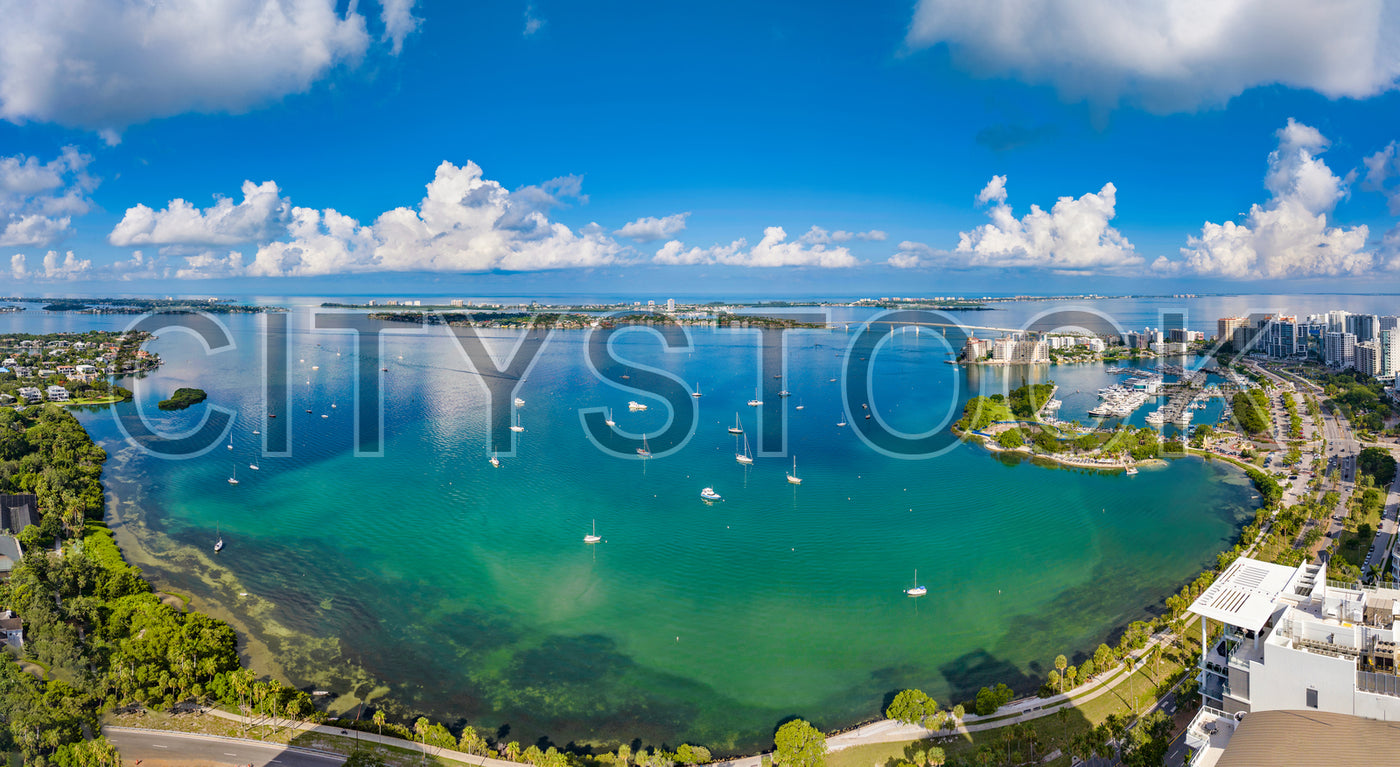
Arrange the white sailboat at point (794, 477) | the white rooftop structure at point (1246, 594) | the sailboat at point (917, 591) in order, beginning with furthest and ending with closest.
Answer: the white sailboat at point (794, 477)
the sailboat at point (917, 591)
the white rooftop structure at point (1246, 594)

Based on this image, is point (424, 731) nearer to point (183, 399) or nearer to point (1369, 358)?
point (183, 399)

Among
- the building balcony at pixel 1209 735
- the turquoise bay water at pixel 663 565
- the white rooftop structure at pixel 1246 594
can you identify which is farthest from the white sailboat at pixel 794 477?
the building balcony at pixel 1209 735

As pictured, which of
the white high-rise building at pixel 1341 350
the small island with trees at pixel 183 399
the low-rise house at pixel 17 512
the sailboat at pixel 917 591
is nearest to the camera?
the sailboat at pixel 917 591

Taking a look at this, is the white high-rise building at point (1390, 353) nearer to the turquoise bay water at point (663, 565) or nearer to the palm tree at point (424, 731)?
the turquoise bay water at point (663, 565)

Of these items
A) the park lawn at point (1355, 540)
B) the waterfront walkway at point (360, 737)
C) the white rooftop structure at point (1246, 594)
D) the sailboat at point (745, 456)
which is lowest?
the waterfront walkway at point (360, 737)

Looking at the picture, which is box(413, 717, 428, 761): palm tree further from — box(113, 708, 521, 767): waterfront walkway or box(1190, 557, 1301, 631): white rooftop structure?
box(1190, 557, 1301, 631): white rooftop structure

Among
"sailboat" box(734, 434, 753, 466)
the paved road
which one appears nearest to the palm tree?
the paved road
